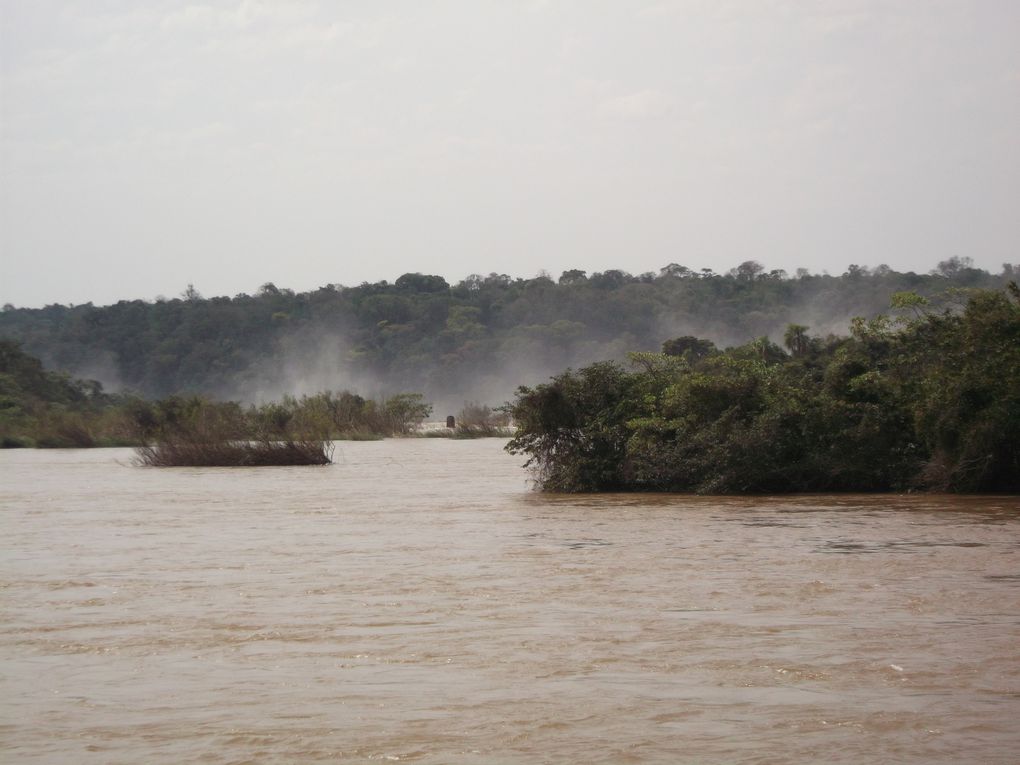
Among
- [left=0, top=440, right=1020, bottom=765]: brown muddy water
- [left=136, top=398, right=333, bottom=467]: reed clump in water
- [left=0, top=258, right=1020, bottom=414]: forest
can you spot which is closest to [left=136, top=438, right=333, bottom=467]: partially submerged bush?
[left=136, top=398, right=333, bottom=467]: reed clump in water

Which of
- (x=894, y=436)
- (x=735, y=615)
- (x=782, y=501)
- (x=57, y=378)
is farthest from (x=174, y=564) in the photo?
(x=57, y=378)

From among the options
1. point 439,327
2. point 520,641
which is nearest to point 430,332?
point 439,327

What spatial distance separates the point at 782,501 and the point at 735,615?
10.9m

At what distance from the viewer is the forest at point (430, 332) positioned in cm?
11281

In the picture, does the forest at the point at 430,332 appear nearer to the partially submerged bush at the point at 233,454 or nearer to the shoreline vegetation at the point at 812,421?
the partially submerged bush at the point at 233,454

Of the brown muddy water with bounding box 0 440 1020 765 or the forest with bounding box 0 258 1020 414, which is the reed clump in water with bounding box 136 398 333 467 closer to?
the brown muddy water with bounding box 0 440 1020 765

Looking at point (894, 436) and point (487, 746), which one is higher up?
point (894, 436)

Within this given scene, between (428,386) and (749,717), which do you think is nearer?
(749,717)

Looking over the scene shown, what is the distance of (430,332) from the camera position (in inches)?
4744

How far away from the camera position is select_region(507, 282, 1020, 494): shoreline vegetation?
19391 mm

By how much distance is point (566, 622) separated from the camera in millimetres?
9008

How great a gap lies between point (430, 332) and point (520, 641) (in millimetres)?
112621

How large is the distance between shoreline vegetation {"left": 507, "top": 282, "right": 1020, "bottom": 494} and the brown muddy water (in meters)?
2.73

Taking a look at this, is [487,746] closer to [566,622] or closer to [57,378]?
[566,622]
